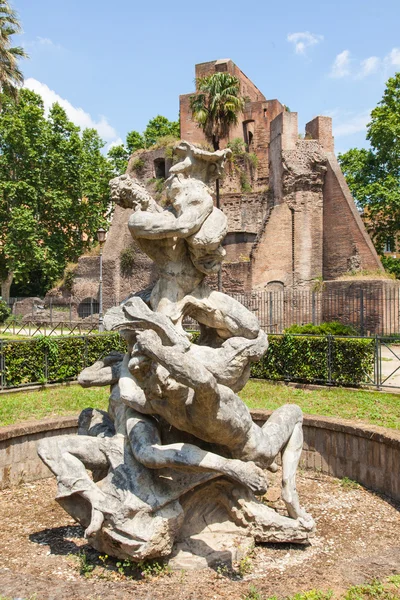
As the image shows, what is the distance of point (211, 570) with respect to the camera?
3717 millimetres

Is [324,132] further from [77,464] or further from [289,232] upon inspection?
[77,464]

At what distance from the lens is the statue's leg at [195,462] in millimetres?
3459

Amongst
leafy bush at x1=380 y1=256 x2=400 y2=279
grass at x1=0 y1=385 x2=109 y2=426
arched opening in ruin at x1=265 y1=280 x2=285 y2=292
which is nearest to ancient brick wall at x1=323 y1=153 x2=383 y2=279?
arched opening in ruin at x1=265 y1=280 x2=285 y2=292

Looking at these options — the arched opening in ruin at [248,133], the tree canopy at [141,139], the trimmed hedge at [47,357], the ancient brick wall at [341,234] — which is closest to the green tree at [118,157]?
the tree canopy at [141,139]

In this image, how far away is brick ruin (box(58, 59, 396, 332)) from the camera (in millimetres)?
27766

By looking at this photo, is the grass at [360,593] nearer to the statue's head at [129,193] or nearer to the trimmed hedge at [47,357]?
the statue's head at [129,193]

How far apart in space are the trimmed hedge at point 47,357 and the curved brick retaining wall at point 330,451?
4986mm

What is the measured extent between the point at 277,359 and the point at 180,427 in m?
7.87

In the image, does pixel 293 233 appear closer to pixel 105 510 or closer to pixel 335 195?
pixel 335 195

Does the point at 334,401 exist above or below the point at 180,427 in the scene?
below

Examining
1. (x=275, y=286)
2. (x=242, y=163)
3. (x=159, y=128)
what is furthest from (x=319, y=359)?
(x=159, y=128)

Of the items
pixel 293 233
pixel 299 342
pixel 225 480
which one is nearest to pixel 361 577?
pixel 225 480

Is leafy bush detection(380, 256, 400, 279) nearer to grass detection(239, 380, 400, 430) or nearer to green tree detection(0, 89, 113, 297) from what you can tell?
green tree detection(0, 89, 113, 297)

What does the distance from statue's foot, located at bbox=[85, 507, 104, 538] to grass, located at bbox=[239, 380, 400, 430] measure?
470 centimetres
